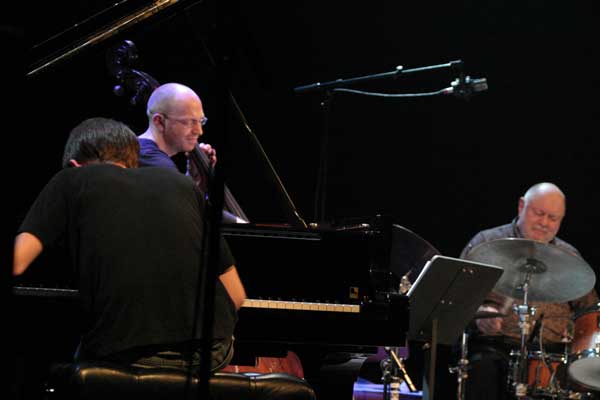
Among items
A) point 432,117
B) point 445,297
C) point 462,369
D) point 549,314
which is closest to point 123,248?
point 445,297

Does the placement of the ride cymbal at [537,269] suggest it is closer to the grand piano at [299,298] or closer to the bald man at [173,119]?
the grand piano at [299,298]

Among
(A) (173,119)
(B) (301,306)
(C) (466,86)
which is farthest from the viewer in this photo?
(C) (466,86)

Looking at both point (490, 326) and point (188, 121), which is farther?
point (490, 326)

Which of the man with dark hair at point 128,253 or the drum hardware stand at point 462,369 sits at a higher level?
the man with dark hair at point 128,253

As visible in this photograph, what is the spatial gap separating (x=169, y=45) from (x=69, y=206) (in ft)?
11.3

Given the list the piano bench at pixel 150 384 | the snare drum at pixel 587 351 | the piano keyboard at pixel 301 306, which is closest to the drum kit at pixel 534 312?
the snare drum at pixel 587 351

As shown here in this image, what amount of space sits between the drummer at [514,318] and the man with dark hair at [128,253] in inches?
122

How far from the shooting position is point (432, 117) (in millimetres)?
6629

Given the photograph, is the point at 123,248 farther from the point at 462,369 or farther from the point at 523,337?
the point at 523,337

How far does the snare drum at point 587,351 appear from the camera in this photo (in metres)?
5.43

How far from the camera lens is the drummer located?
5.65m

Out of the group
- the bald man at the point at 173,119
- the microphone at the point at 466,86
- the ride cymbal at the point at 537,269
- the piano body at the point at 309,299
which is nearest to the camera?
the piano body at the point at 309,299

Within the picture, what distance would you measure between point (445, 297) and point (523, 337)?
95 cm

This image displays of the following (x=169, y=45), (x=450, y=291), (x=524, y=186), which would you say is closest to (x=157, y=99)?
(x=169, y=45)
